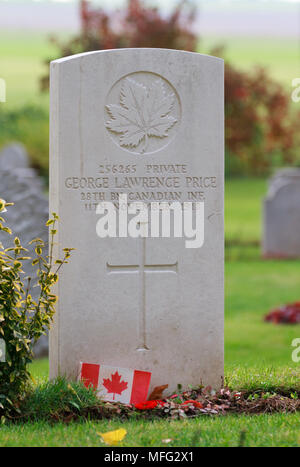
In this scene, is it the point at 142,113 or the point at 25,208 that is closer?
the point at 142,113

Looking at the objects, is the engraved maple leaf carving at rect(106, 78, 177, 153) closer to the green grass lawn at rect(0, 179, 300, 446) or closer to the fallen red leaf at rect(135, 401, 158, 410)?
the fallen red leaf at rect(135, 401, 158, 410)

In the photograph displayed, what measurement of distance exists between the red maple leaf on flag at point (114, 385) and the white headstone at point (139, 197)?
0.49ft

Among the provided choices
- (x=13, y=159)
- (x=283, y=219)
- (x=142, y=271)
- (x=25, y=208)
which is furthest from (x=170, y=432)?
(x=13, y=159)

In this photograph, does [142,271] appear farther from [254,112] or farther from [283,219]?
[254,112]

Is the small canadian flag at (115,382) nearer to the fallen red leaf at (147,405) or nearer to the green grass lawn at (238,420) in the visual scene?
the fallen red leaf at (147,405)

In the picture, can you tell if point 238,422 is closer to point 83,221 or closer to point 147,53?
point 83,221

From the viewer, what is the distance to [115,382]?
4918 mm

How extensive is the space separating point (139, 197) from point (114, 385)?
50.7 inches

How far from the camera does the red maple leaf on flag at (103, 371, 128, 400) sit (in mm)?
4895

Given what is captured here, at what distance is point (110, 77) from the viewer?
16.3ft

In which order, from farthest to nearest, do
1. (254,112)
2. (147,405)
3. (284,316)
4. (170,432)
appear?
(254,112) < (284,316) < (147,405) < (170,432)

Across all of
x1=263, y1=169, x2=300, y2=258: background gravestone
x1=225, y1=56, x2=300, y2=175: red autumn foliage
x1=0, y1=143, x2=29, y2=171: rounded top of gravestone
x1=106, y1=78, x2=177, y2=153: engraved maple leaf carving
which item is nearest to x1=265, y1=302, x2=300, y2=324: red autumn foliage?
x1=263, y1=169, x2=300, y2=258: background gravestone

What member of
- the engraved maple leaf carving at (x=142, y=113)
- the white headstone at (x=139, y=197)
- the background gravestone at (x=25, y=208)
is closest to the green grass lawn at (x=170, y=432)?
the white headstone at (x=139, y=197)
